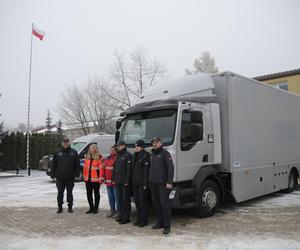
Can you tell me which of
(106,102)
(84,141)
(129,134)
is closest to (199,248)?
(129,134)

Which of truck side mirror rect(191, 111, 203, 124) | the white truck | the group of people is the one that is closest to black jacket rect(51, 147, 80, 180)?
the group of people

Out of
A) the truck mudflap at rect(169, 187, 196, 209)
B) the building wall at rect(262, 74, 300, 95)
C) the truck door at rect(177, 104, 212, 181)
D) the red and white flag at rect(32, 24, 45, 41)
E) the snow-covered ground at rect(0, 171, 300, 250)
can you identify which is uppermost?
the red and white flag at rect(32, 24, 45, 41)

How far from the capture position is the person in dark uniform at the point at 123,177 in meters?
7.13

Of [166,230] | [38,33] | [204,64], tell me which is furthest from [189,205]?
[204,64]

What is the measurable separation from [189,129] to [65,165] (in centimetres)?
361

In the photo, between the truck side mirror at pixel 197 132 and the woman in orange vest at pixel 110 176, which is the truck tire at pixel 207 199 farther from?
the woman in orange vest at pixel 110 176

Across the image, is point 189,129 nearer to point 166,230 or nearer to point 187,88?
point 187,88

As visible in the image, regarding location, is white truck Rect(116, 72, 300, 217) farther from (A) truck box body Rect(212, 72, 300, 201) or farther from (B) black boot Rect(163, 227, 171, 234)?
(B) black boot Rect(163, 227, 171, 234)

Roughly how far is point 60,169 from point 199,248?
4.62 meters

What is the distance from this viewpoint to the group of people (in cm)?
634

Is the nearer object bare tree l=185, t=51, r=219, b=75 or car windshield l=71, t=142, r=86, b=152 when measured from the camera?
car windshield l=71, t=142, r=86, b=152

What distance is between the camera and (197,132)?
7.25 metres

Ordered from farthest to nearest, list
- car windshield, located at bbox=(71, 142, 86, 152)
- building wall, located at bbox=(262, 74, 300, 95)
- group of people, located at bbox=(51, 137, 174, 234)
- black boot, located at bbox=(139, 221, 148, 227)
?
1. building wall, located at bbox=(262, 74, 300, 95)
2. car windshield, located at bbox=(71, 142, 86, 152)
3. black boot, located at bbox=(139, 221, 148, 227)
4. group of people, located at bbox=(51, 137, 174, 234)

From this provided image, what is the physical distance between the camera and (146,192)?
689 cm
